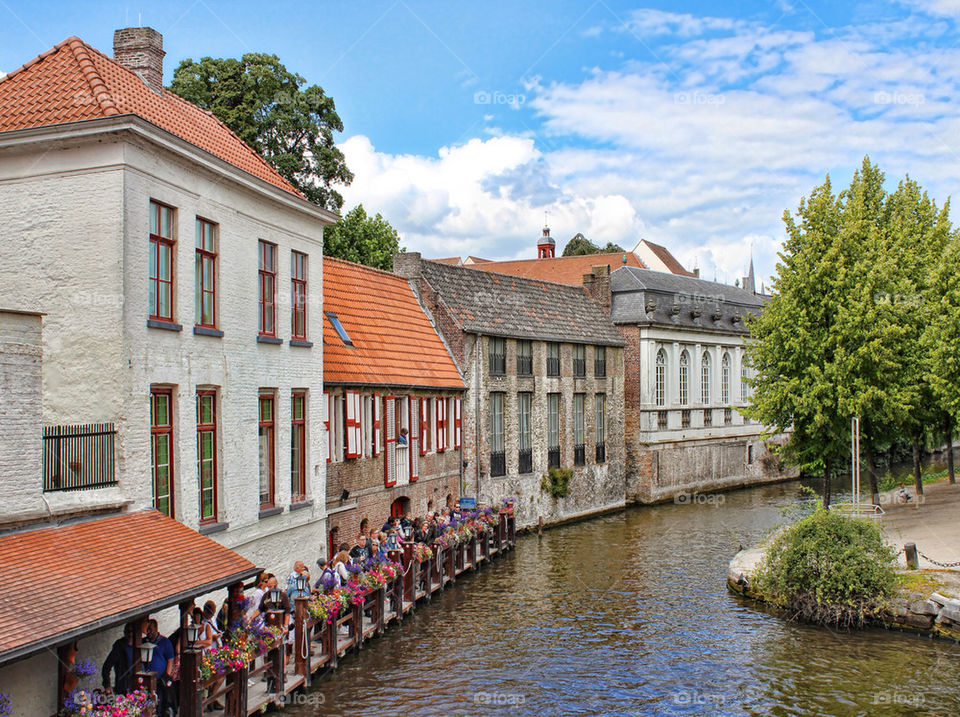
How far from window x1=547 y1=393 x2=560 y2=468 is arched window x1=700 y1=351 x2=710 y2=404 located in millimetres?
10855

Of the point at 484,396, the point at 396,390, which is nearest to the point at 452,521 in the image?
the point at 396,390

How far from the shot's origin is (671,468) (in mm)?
36875

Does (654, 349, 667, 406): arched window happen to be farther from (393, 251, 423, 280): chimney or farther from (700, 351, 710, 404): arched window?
(393, 251, 423, 280): chimney

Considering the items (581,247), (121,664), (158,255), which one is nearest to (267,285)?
(158,255)

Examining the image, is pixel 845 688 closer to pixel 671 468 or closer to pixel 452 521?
pixel 452 521

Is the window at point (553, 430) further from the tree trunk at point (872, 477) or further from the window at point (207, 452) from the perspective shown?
the window at point (207, 452)

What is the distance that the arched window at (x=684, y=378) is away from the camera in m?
38.6

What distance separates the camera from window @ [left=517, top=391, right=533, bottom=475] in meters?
29.7

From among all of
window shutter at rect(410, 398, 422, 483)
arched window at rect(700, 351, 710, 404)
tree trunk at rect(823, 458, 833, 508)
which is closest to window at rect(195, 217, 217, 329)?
window shutter at rect(410, 398, 422, 483)

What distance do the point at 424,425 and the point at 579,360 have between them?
10762 millimetres

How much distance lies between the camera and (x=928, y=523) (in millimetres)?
23016

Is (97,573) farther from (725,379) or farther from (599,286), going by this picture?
(725,379)

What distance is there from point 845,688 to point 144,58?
601 inches

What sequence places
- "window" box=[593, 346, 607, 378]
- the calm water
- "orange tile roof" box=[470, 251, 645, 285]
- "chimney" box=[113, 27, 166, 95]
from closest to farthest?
the calm water → "chimney" box=[113, 27, 166, 95] → "window" box=[593, 346, 607, 378] → "orange tile roof" box=[470, 251, 645, 285]
